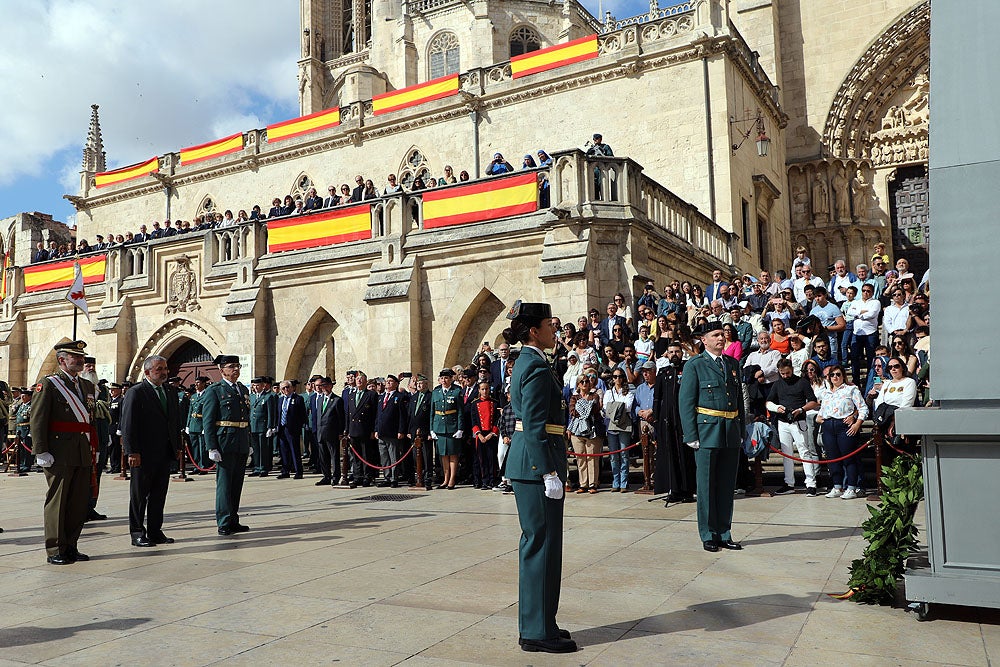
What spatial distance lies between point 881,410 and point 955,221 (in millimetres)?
5222

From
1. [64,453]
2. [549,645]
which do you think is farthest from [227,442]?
[549,645]

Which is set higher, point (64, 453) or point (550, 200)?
point (550, 200)

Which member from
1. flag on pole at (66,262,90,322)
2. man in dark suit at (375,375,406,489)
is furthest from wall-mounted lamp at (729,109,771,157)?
flag on pole at (66,262,90,322)

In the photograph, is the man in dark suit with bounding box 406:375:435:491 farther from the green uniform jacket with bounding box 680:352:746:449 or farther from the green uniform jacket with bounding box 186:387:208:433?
the green uniform jacket with bounding box 680:352:746:449

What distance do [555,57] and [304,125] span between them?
10.4 metres

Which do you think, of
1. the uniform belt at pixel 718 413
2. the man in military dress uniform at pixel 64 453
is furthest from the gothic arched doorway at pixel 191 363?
the uniform belt at pixel 718 413

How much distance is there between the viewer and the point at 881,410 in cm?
910

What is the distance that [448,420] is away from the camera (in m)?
12.0

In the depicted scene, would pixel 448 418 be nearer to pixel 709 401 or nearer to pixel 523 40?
pixel 709 401

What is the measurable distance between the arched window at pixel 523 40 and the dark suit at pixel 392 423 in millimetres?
29403

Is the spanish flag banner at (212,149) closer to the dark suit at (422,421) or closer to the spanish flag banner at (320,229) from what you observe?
the spanish flag banner at (320,229)

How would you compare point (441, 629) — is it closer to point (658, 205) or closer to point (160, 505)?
point (160, 505)

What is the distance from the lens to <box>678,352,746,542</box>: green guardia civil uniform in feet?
21.7

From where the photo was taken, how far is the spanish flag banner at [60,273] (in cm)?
2247
